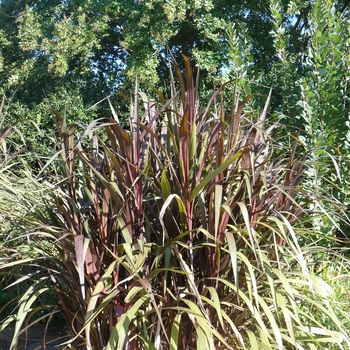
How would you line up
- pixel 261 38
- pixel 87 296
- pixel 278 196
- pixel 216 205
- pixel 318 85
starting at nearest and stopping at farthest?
pixel 216 205, pixel 87 296, pixel 278 196, pixel 318 85, pixel 261 38

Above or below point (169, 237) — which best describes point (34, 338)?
below

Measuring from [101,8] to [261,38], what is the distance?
12.9 feet

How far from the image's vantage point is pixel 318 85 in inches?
192

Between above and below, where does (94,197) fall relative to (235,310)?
above

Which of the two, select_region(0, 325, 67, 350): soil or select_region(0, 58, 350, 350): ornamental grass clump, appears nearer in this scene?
select_region(0, 58, 350, 350): ornamental grass clump

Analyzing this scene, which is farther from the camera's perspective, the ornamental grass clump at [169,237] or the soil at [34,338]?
the soil at [34,338]

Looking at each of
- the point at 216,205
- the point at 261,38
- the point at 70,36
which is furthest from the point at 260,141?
the point at 261,38

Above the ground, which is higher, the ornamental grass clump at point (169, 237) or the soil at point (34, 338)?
the ornamental grass clump at point (169, 237)

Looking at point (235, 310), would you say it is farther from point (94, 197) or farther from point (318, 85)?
point (318, 85)

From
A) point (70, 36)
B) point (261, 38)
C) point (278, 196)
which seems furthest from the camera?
point (261, 38)

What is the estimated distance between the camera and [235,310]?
2.07 meters

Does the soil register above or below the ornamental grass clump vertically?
below

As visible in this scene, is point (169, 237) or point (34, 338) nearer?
point (169, 237)

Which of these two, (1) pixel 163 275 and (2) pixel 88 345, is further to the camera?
(1) pixel 163 275
